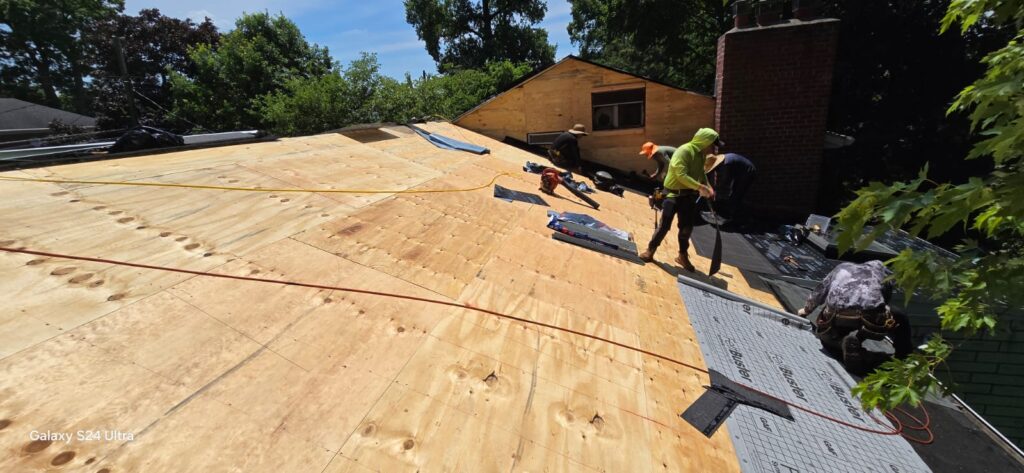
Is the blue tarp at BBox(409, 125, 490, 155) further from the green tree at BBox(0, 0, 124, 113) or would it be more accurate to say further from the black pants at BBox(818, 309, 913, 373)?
the green tree at BBox(0, 0, 124, 113)

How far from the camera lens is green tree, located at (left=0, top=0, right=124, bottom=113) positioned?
1225 inches

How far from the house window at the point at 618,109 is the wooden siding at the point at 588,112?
0.12 metres

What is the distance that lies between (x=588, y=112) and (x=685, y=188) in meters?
5.90

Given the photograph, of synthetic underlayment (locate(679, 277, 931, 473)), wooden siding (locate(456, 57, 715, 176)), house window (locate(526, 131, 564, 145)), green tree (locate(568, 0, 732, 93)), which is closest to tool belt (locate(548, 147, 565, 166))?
house window (locate(526, 131, 564, 145))

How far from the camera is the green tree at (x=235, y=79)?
17.8 metres

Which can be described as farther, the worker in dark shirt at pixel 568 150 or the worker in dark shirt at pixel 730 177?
the worker in dark shirt at pixel 568 150

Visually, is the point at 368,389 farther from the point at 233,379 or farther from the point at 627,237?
the point at 627,237

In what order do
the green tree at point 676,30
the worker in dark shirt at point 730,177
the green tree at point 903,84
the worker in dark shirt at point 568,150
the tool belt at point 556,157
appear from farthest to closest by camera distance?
the green tree at point 676,30 → the green tree at point 903,84 → the tool belt at point 556,157 → the worker in dark shirt at point 568,150 → the worker in dark shirt at point 730,177

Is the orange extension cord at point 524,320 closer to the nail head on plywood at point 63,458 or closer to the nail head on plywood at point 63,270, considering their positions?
the nail head on plywood at point 63,270

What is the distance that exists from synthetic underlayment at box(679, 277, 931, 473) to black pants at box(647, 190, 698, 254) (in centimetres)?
59

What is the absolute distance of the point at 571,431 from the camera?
2.22 metres

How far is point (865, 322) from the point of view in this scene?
3.54m

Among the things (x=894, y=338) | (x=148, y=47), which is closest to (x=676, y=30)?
(x=894, y=338)

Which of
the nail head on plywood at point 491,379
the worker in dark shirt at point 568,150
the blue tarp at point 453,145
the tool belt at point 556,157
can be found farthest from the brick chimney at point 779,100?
the nail head on plywood at point 491,379
